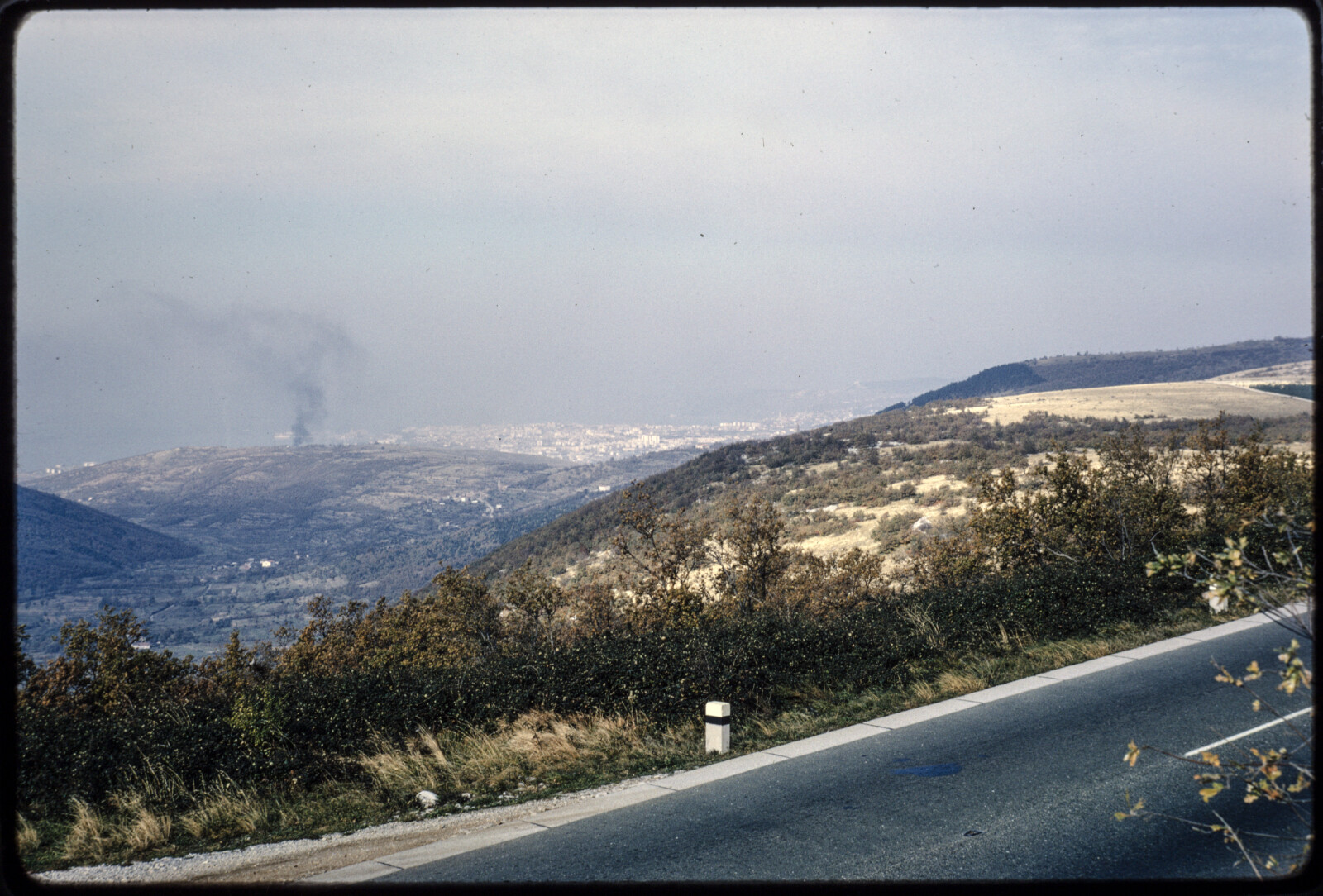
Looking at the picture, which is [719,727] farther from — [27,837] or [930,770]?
[27,837]

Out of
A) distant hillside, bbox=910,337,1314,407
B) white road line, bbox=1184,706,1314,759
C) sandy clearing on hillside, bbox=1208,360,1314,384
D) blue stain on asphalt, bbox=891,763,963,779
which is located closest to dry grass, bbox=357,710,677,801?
blue stain on asphalt, bbox=891,763,963,779

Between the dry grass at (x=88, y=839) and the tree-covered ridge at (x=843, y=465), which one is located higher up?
the dry grass at (x=88, y=839)

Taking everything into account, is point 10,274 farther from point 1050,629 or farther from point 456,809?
point 1050,629

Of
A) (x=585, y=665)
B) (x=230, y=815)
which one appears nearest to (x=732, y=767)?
(x=585, y=665)

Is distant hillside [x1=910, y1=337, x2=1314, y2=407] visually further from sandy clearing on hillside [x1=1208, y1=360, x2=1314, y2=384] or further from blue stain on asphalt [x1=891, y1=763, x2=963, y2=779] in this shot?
blue stain on asphalt [x1=891, y1=763, x2=963, y2=779]

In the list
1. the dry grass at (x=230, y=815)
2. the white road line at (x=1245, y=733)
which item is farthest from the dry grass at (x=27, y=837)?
the white road line at (x=1245, y=733)

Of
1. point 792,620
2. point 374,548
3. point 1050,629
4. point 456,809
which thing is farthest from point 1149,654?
point 374,548

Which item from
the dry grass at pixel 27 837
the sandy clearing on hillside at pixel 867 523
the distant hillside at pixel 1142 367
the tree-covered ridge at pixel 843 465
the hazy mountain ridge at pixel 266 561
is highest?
the distant hillside at pixel 1142 367

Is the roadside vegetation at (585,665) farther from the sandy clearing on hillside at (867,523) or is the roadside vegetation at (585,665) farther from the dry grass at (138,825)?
the sandy clearing on hillside at (867,523)
